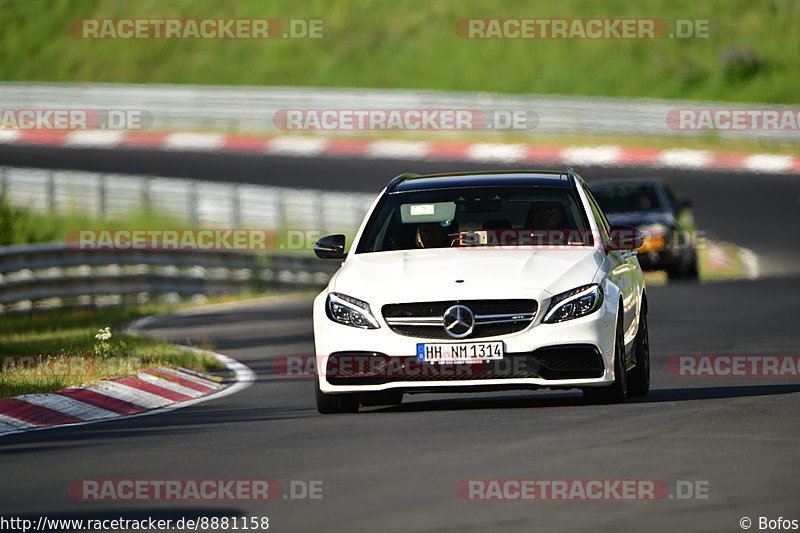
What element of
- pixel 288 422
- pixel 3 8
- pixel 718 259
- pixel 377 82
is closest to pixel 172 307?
pixel 718 259

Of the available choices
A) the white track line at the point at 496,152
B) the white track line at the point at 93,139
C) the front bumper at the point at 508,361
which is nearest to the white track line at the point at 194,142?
the white track line at the point at 93,139

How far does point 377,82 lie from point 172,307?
1072 inches

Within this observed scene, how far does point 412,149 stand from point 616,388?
3127 cm

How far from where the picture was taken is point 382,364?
36.2 ft

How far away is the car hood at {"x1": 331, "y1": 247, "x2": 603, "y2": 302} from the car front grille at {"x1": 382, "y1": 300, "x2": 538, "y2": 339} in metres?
0.06

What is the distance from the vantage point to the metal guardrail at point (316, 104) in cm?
4291

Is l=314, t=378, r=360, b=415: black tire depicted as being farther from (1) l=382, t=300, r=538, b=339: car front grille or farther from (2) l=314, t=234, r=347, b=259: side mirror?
(2) l=314, t=234, r=347, b=259: side mirror

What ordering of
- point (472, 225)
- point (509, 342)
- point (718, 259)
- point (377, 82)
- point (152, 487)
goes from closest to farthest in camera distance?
1. point (152, 487)
2. point (509, 342)
3. point (472, 225)
4. point (718, 259)
5. point (377, 82)

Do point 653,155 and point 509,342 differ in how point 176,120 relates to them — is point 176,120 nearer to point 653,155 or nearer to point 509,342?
point 653,155

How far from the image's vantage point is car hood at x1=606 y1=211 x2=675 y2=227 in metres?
26.1

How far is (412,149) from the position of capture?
42.4 m

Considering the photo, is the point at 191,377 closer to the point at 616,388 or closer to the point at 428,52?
the point at 616,388

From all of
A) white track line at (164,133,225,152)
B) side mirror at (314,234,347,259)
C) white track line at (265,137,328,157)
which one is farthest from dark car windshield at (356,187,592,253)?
white track line at (164,133,225,152)

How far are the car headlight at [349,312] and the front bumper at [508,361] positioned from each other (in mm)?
Result: 47
